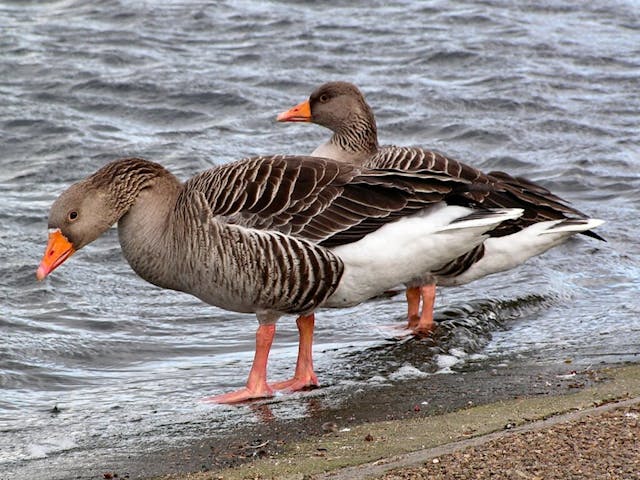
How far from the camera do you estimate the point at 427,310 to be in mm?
8758

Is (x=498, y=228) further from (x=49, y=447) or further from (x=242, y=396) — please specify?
(x=49, y=447)

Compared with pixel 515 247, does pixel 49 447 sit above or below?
below

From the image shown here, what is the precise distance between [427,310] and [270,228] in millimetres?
2046

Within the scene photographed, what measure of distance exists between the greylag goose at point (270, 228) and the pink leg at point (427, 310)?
1.36 m

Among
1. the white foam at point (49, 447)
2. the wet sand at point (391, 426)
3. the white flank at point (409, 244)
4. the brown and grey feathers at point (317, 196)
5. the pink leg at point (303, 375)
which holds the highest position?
the brown and grey feathers at point (317, 196)

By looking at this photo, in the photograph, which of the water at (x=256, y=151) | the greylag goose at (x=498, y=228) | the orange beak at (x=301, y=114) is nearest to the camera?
the water at (x=256, y=151)

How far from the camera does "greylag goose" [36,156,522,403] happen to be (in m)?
7.10

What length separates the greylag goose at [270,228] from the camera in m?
7.10

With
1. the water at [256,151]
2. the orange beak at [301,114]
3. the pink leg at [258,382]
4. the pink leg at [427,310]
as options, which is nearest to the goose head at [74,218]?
the water at [256,151]

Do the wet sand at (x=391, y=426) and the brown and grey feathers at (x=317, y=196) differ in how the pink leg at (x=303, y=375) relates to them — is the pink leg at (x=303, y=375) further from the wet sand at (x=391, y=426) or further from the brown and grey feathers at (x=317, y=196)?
the brown and grey feathers at (x=317, y=196)

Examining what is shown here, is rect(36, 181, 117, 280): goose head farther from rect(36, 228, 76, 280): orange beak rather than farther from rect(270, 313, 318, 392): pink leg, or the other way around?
rect(270, 313, 318, 392): pink leg

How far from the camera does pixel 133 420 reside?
6.79 metres

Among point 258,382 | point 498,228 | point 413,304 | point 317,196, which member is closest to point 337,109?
point 413,304

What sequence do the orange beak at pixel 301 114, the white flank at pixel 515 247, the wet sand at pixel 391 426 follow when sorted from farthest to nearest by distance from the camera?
the orange beak at pixel 301 114
the white flank at pixel 515 247
the wet sand at pixel 391 426
